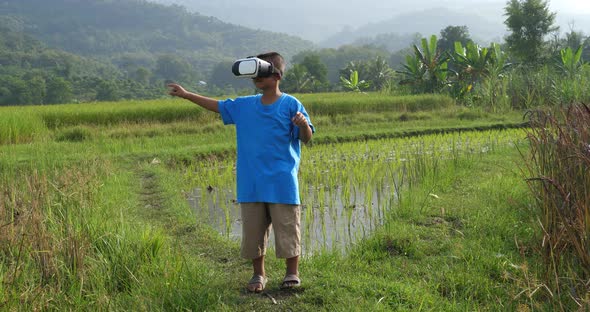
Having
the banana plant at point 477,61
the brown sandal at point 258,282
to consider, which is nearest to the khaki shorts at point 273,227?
the brown sandal at point 258,282

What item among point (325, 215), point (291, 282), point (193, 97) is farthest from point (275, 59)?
point (325, 215)

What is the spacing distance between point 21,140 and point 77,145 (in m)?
1.34

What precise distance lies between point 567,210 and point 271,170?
1538 millimetres

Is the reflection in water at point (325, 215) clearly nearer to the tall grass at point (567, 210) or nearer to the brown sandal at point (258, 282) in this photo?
the brown sandal at point (258, 282)

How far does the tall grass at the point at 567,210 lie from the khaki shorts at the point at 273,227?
1.13 metres

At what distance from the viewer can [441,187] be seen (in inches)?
202

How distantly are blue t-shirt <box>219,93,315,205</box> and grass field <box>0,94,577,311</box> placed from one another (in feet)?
1.60

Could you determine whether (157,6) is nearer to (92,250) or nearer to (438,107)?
(438,107)

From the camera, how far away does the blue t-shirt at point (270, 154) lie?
264 centimetres

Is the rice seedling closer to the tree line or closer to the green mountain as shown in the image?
the tree line

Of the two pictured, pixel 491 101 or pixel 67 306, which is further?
pixel 491 101

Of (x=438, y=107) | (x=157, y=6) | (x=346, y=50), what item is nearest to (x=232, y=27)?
(x=157, y=6)

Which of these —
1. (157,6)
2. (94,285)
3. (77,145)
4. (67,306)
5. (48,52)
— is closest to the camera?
(67,306)

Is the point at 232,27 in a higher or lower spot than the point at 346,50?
higher
